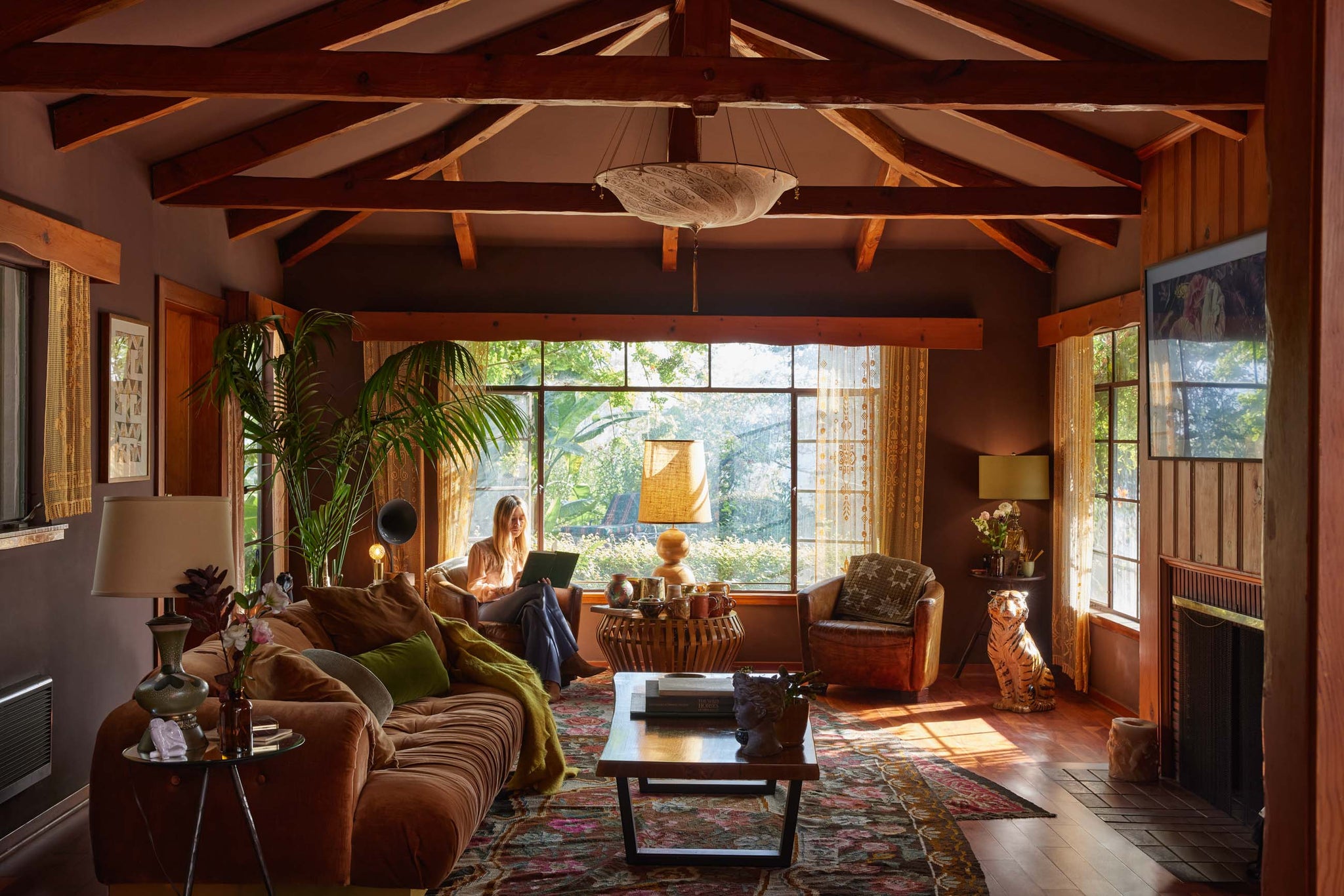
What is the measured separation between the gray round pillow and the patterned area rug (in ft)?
2.00

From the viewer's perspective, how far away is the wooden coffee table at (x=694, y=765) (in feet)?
11.8

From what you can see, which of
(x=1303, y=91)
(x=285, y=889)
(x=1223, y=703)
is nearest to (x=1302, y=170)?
(x=1303, y=91)

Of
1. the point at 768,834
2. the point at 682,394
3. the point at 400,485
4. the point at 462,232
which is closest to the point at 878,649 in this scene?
the point at 682,394

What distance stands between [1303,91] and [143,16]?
155 inches

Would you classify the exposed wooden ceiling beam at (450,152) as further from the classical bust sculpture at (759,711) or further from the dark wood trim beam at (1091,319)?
the classical bust sculpture at (759,711)

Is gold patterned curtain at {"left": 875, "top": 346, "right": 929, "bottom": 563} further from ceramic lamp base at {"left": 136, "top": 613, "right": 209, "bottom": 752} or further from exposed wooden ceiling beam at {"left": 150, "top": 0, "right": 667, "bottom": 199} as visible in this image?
ceramic lamp base at {"left": 136, "top": 613, "right": 209, "bottom": 752}

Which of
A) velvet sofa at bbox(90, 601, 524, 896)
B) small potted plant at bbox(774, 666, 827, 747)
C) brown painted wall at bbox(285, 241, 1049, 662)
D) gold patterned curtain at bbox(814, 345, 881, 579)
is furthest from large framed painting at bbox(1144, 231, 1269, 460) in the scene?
velvet sofa at bbox(90, 601, 524, 896)

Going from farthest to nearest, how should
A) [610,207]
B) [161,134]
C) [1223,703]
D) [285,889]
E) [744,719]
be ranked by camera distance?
1. [610,207]
2. [161,134]
3. [1223,703]
4. [744,719]
5. [285,889]

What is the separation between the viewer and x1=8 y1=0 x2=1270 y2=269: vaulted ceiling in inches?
157

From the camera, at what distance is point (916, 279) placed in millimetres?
7883

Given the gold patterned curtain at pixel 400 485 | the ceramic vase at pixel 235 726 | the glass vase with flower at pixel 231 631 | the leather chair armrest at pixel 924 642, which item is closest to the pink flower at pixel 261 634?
the glass vase with flower at pixel 231 631

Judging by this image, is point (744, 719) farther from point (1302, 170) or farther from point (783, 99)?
point (1302, 170)

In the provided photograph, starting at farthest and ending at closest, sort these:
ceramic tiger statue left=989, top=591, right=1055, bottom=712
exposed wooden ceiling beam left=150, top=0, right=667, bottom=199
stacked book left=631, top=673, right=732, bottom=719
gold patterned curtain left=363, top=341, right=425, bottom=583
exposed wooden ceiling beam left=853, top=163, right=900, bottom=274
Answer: gold patterned curtain left=363, top=341, right=425, bottom=583 → exposed wooden ceiling beam left=853, top=163, right=900, bottom=274 → ceramic tiger statue left=989, top=591, right=1055, bottom=712 → exposed wooden ceiling beam left=150, top=0, right=667, bottom=199 → stacked book left=631, top=673, right=732, bottom=719

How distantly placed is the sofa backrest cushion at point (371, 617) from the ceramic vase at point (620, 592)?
178 centimetres
